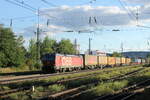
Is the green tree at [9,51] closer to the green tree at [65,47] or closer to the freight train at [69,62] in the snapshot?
the freight train at [69,62]

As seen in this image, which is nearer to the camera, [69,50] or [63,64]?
[63,64]

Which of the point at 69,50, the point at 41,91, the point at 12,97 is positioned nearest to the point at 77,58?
the point at 41,91

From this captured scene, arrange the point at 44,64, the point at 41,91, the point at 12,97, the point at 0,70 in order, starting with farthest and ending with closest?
1. the point at 0,70
2. the point at 44,64
3. the point at 41,91
4. the point at 12,97

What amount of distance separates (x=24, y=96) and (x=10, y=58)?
43.8m

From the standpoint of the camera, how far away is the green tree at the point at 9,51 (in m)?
59.6

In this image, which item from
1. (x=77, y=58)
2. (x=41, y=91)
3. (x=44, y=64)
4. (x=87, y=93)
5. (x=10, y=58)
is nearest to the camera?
(x=87, y=93)

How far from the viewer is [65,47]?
126m

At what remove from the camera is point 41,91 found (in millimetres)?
20406

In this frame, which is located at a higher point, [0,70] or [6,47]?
[6,47]

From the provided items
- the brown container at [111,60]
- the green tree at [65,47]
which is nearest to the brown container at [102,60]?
the brown container at [111,60]

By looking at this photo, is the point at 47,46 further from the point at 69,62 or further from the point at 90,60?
the point at 69,62

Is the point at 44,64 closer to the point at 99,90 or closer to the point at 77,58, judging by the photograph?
the point at 77,58

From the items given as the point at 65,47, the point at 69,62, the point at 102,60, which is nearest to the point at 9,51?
the point at 69,62

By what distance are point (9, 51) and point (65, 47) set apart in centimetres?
6602
